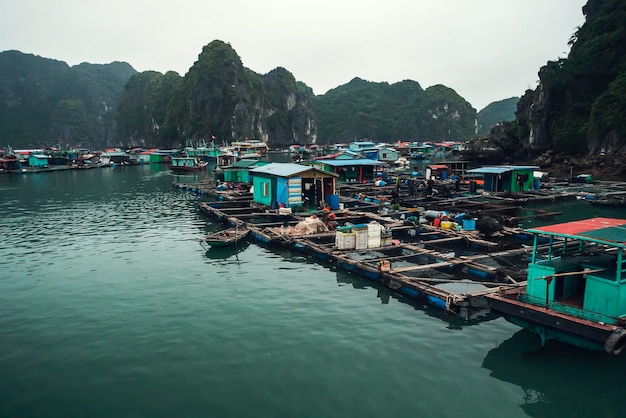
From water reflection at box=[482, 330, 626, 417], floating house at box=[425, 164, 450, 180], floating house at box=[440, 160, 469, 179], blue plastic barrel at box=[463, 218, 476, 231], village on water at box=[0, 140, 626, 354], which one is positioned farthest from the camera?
floating house at box=[440, 160, 469, 179]

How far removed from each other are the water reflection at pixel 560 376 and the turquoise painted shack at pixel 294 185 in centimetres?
2196

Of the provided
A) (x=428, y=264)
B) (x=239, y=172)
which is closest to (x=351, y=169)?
(x=239, y=172)

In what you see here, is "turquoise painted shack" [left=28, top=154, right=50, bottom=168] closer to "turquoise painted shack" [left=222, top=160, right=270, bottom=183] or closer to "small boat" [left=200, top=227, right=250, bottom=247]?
"turquoise painted shack" [left=222, top=160, right=270, bottom=183]

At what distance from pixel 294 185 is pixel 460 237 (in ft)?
44.8

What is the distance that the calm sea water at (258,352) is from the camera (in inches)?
420

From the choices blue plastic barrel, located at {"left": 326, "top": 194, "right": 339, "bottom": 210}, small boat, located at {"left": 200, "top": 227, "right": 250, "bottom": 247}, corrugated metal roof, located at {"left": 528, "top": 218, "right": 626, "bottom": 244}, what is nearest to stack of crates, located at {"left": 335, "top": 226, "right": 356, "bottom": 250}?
small boat, located at {"left": 200, "top": 227, "right": 250, "bottom": 247}

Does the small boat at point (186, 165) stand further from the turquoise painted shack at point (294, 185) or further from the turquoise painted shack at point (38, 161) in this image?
the turquoise painted shack at point (294, 185)

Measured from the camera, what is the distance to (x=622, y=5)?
6856cm

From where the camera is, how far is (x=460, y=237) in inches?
979

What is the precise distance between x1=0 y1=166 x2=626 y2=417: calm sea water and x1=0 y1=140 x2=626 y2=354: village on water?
1.22 m

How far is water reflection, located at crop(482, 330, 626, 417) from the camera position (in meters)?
10.5

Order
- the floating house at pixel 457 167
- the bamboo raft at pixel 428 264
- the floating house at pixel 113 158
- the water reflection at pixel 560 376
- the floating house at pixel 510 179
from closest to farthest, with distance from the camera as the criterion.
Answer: the water reflection at pixel 560 376
the bamboo raft at pixel 428 264
the floating house at pixel 510 179
the floating house at pixel 457 167
the floating house at pixel 113 158

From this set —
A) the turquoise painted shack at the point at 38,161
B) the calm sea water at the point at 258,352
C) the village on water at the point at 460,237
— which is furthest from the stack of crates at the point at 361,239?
the turquoise painted shack at the point at 38,161

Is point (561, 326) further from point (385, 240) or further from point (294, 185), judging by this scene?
point (294, 185)
